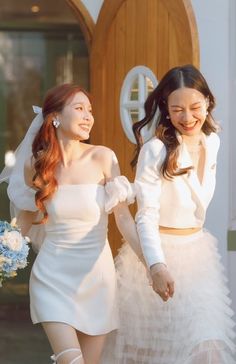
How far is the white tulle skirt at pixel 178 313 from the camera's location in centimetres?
367

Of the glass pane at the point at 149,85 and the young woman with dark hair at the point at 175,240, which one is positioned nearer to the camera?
the young woman with dark hair at the point at 175,240

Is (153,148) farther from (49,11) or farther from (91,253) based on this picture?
(49,11)

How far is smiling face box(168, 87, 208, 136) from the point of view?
3.88m

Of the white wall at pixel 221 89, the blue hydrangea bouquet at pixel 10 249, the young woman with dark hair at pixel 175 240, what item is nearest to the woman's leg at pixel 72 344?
the young woman with dark hair at pixel 175 240

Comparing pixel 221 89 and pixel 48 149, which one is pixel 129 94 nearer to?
pixel 221 89

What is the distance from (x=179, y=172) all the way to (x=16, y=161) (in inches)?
35.2

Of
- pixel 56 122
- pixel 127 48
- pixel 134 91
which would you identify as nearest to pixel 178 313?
pixel 56 122

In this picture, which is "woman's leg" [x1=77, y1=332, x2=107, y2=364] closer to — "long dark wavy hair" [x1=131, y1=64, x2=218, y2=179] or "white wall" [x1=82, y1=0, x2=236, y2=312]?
"long dark wavy hair" [x1=131, y1=64, x2=218, y2=179]

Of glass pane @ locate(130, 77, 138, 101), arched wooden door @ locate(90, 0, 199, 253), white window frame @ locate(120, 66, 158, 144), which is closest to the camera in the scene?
arched wooden door @ locate(90, 0, 199, 253)

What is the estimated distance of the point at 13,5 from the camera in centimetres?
795

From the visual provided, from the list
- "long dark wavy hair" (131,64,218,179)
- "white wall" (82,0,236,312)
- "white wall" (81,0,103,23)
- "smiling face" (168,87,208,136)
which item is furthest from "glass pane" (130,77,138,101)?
"smiling face" (168,87,208,136)

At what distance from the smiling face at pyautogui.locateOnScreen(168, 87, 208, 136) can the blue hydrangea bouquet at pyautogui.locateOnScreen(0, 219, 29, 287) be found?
2.76 feet

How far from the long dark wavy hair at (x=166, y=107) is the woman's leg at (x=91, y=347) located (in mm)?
777

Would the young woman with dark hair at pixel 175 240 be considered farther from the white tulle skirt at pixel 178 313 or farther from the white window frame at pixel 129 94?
the white window frame at pixel 129 94
